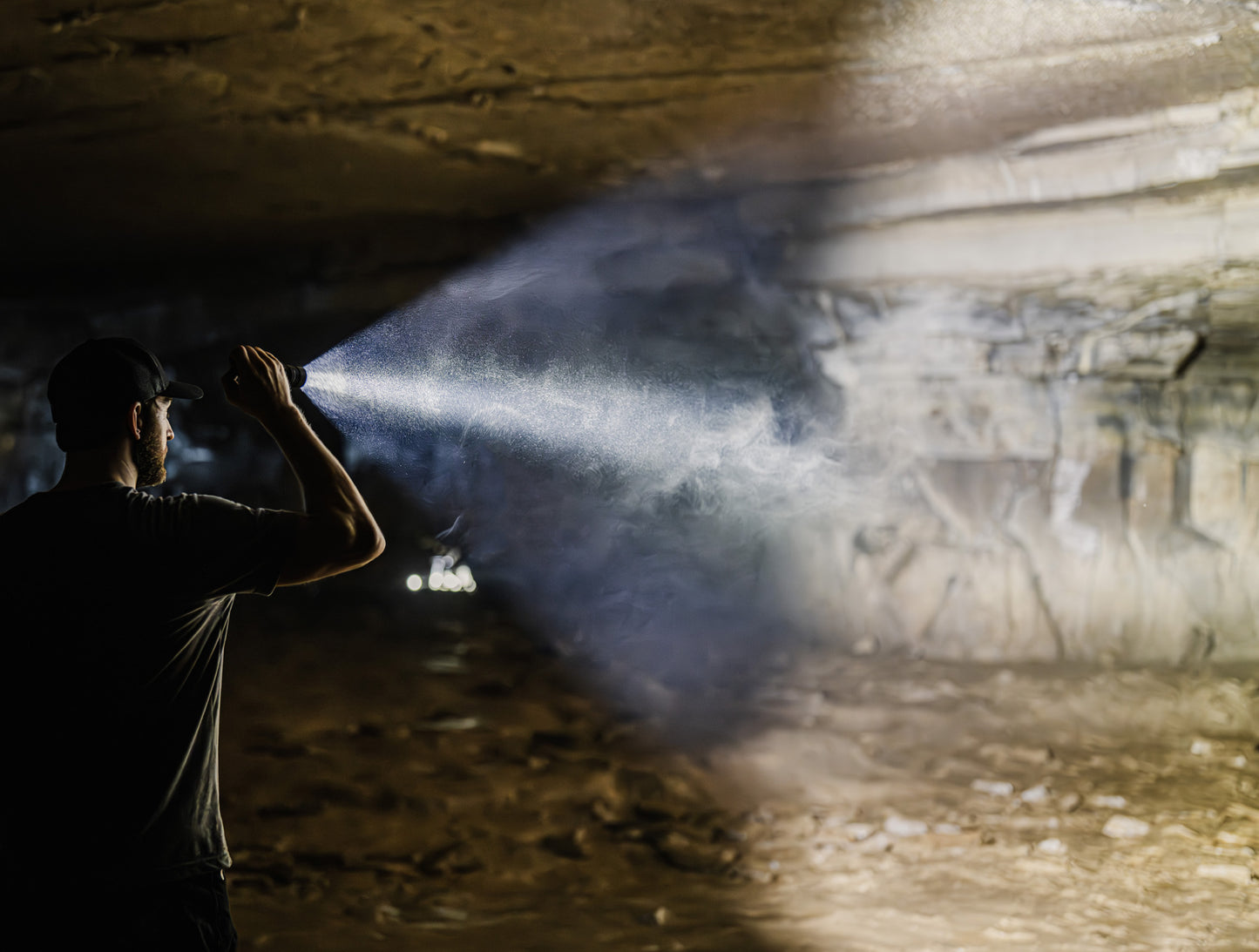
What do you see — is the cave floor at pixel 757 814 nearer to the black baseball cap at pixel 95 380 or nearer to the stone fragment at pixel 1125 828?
the stone fragment at pixel 1125 828

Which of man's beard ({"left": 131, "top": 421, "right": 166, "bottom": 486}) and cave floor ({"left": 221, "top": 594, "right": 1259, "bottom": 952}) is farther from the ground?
man's beard ({"left": 131, "top": 421, "right": 166, "bottom": 486})

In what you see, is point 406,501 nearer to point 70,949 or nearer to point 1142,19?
point 1142,19

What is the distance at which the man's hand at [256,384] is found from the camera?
1.28 m

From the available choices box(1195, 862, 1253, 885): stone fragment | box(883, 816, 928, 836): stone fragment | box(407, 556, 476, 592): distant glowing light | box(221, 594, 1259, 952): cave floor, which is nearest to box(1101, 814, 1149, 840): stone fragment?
box(221, 594, 1259, 952): cave floor

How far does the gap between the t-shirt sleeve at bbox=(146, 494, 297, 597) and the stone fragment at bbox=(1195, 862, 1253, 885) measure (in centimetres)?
294

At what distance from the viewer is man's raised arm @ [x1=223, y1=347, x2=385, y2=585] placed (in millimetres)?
1188

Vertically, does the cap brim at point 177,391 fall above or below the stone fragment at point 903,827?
above

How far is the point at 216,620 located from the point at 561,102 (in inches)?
125

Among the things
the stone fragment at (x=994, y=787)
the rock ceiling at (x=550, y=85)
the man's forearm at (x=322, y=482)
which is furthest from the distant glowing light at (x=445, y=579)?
the man's forearm at (x=322, y=482)

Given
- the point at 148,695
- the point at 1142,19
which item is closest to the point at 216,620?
the point at 148,695

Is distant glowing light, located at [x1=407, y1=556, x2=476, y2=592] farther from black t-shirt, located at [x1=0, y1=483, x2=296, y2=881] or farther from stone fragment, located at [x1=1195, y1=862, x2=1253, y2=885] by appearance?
black t-shirt, located at [x1=0, y1=483, x2=296, y2=881]

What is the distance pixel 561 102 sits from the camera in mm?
3826

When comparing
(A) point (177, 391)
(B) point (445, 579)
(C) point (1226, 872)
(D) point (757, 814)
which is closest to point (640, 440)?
(B) point (445, 579)

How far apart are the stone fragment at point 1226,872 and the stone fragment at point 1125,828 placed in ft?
0.85
